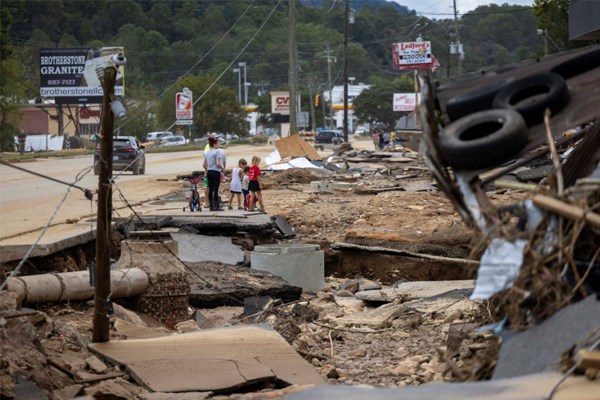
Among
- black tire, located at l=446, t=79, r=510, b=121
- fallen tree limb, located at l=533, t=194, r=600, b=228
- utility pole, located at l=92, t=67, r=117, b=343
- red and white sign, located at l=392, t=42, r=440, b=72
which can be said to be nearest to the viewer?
fallen tree limb, located at l=533, t=194, r=600, b=228

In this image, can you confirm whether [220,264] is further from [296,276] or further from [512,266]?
[512,266]

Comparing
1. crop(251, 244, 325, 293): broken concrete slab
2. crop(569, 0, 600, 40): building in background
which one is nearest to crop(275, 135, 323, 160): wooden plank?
crop(569, 0, 600, 40): building in background

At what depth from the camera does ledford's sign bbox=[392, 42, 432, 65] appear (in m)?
65.9

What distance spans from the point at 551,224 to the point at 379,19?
126 meters

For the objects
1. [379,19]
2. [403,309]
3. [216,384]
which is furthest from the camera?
[379,19]

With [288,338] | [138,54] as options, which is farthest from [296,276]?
[138,54]

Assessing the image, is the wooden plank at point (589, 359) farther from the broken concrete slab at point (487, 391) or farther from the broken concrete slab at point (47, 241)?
the broken concrete slab at point (47, 241)

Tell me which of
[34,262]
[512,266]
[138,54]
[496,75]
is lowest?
[34,262]

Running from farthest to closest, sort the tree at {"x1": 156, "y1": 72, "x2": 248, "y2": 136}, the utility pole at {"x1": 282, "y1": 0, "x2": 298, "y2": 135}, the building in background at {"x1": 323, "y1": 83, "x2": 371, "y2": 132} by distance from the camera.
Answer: the building in background at {"x1": 323, "y1": 83, "x2": 371, "y2": 132} < the tree at {"x1": 156, "y1": 72, "x2": 248, "y2": 136} < the utility pole at {"x1": 282, "y1": 0, "x2": 298, "y2": 135}

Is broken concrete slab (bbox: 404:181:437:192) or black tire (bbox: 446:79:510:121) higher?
black tire (bbox: 446:79:510:121)

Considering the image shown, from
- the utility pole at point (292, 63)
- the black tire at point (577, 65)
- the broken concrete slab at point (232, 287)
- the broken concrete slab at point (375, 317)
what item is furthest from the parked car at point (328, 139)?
the black tire at point (577, 65)

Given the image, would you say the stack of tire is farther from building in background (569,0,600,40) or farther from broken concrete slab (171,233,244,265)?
building in background (569,0,600,40)

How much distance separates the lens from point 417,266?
1409 cm

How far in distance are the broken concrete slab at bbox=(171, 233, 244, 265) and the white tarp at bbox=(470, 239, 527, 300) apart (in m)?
9.01
